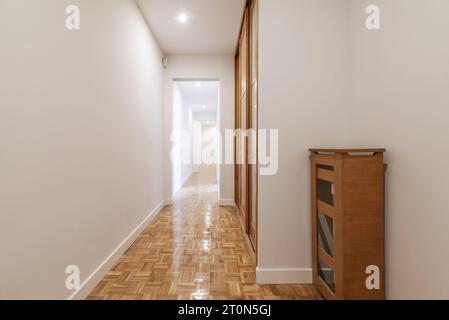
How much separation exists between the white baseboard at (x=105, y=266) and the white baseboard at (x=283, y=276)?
1.20 meters

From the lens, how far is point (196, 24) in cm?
343

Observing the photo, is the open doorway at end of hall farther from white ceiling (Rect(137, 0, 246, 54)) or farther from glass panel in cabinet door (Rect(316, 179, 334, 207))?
glass panel in cabinet door (Rect(316, 179, 334, 207))

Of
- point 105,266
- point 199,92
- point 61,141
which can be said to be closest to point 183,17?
point 61,141

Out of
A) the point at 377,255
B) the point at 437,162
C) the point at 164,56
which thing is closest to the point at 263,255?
the point at 377,255

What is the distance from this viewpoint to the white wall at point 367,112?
114 cm

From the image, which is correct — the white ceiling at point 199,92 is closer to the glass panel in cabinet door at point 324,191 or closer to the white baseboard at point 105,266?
the white baseboard at point 105,266

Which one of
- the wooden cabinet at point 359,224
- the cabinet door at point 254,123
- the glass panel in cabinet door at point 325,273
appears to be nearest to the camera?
the wooden cabinet at point 359,224

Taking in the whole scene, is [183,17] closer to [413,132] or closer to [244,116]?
[244,116]

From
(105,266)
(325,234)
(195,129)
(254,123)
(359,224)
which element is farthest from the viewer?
(195,129)

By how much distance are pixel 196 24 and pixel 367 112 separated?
269 cm

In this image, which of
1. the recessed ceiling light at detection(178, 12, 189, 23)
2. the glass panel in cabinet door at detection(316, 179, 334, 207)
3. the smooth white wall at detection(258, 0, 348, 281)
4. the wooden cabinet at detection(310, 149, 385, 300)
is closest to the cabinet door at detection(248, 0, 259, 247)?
the smooth white wall at detection(258, 0, 348, 281)

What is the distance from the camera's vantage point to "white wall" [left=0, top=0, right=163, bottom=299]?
1096mm

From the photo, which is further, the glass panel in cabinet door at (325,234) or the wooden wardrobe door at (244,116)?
the wooden wardrobe door at (244,116)

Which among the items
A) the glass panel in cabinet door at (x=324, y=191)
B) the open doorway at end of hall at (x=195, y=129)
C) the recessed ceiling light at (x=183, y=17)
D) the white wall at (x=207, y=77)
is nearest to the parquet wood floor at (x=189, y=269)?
the glass panel in cabinet door at (x=324, y=191)
